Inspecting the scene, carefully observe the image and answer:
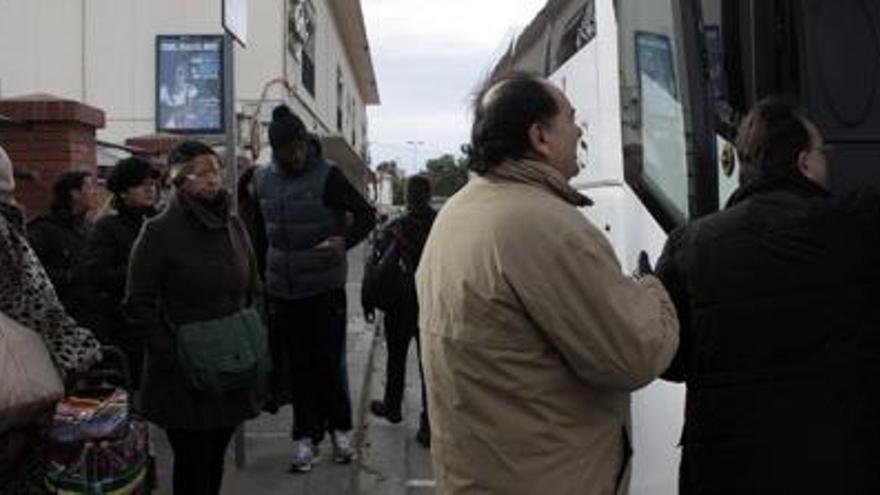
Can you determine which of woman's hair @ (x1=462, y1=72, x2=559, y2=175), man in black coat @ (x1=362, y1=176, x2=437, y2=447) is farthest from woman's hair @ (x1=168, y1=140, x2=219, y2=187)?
man in black coat @ (x1=362, y1=176, x2=437, y2=447)


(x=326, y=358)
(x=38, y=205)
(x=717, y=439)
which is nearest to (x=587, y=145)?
(x=326, y=358)

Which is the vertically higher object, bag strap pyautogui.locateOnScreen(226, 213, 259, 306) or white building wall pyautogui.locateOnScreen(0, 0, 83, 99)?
white building wall pyautogui.locateOnScreen(0, 0, 83, 99)

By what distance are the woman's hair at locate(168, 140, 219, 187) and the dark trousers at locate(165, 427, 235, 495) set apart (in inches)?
40.5

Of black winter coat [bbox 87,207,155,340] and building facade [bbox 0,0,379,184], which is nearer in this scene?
black winter coat [bbox 87,207,155,340]

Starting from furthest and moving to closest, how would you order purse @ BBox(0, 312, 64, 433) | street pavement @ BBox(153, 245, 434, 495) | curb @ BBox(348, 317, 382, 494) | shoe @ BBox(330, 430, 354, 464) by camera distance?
1. shoe @ BBox(330, 430, 354, 464)
2. curb @ BBox(348, 317, 382, 494)
3. street pavement @ BBox(153, 245, 434, 495)
4. purse @ BBox(0, 312, 64, 433)

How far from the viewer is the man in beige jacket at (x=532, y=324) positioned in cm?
277

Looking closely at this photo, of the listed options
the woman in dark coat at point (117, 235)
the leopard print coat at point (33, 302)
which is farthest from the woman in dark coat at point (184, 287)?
the woman in dark coat at point (117, 235)

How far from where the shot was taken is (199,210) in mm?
5109

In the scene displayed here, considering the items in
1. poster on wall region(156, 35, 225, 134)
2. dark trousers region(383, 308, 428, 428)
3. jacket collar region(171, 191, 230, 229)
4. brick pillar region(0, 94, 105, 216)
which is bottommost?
dark trousers region(383, 308, 428, 428)

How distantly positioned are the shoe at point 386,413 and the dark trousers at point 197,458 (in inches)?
142

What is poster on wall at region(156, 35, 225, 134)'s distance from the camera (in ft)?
77.5

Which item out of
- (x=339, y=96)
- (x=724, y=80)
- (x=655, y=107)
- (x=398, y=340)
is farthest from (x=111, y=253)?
(x=339, y=96)

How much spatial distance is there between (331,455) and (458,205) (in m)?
4.77

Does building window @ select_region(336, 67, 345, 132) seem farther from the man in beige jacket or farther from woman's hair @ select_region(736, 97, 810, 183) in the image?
the man in beige jacket
